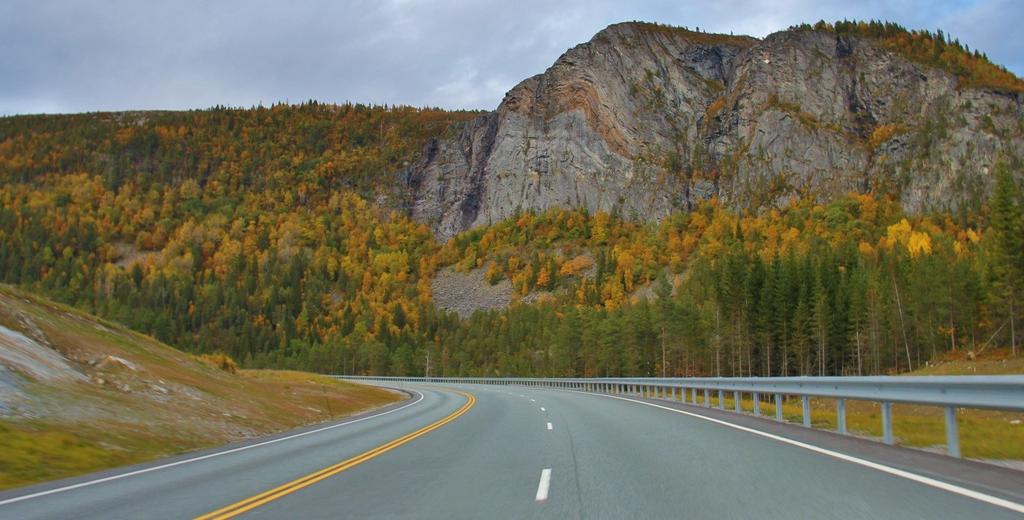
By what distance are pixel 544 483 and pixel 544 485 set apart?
16 cm

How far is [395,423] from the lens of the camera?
21.5m

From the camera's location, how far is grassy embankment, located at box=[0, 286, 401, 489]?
516 inches

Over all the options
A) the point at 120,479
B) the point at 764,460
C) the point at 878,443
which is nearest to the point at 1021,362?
the point at 878,443

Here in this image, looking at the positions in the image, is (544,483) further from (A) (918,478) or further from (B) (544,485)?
(A) (918,478)

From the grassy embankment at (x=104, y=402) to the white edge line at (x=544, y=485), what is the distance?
7.90 meters

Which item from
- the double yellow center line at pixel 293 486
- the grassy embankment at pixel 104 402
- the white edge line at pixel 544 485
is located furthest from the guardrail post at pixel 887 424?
the grassy embankment at pixel 104 402

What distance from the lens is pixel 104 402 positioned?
17.6 m

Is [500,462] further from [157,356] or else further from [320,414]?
[157,356]

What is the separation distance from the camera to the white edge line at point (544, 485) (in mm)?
7926

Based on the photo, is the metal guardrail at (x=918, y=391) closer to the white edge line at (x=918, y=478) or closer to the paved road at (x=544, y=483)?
the paved road at (x=544, y=483)

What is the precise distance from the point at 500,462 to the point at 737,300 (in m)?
64.9

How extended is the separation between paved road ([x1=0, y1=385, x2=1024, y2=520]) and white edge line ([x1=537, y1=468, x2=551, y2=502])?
47 mm

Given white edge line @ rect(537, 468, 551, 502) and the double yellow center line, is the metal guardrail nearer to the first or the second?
white edge line @ rect(537, 468, 551, 502)

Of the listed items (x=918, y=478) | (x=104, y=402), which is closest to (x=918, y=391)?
(x=918, y=478)
